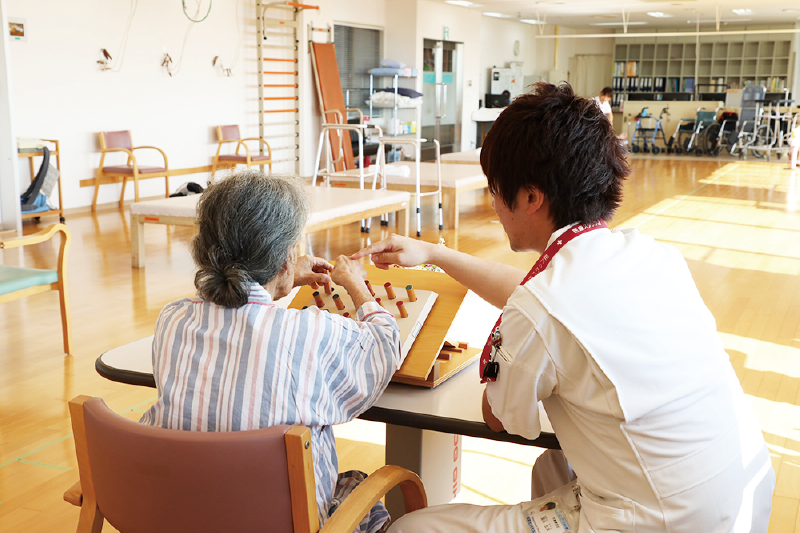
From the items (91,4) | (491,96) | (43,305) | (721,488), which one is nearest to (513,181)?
(721,488)

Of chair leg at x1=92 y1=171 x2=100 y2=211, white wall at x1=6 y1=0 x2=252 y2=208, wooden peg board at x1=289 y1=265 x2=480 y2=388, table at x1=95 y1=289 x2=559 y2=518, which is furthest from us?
chair leg at x1=92 y1=171 x2=100 y2=211

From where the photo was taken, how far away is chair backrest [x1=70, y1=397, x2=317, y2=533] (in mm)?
1024

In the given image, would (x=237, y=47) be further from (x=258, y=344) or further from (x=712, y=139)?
(x=712, y=139)

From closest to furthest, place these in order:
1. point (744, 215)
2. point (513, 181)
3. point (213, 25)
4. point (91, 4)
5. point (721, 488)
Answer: point (721, 488)
point (513, 181)
point (91, 4)
point (744, 215)
point (213, 25)

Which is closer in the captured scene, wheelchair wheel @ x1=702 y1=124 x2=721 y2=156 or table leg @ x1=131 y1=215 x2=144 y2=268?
table leg @ x1=131 y1=215 x2=144 y2=268

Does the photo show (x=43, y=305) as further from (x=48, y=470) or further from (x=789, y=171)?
(x=789, y=171)

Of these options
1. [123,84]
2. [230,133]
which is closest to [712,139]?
[230,133]

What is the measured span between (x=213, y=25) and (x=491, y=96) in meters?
7.48

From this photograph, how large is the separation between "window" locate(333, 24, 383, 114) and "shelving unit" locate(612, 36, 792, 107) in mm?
8652

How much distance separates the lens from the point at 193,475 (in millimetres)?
1042

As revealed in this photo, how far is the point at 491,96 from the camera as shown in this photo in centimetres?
1509

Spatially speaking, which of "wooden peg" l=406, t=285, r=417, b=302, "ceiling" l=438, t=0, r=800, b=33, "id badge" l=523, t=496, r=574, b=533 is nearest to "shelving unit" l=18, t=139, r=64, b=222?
"wooden peg" l=406, t=285, r=417, b=302

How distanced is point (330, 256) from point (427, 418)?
14.9ft

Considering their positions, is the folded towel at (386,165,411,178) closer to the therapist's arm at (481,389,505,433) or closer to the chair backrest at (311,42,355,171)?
the chair backrest at (311,42,355,171)
